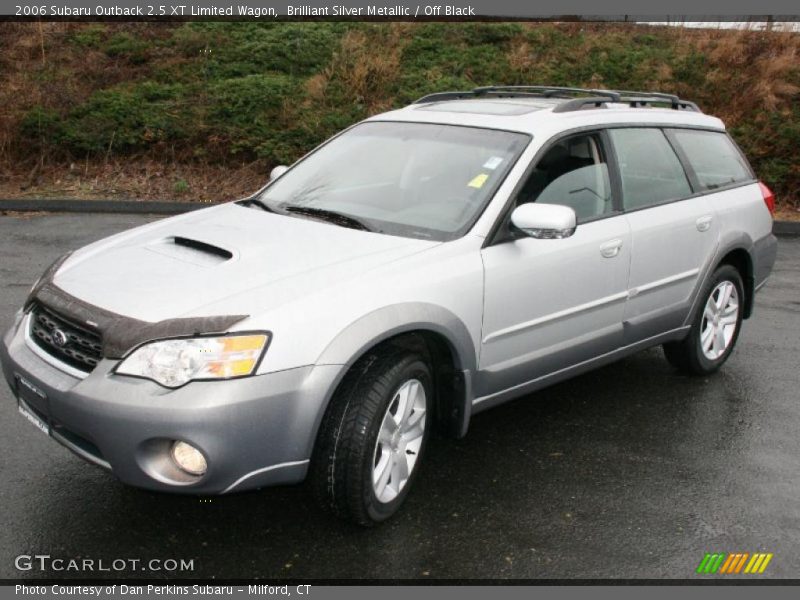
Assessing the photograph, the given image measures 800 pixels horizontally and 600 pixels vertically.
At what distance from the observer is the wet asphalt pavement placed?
3.49m

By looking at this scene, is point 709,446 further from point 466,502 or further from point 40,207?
point 40,207

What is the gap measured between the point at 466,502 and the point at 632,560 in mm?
786

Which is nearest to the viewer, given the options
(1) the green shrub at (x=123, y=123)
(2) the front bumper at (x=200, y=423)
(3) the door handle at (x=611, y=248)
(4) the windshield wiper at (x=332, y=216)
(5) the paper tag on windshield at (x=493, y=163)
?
(2) the front bumper at (x=200, y=423)

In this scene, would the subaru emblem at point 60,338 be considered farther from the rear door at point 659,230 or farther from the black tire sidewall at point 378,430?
the rear door at point 659,230

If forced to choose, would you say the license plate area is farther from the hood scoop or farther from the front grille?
the hood scoop

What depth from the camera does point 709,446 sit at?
15.4 feet

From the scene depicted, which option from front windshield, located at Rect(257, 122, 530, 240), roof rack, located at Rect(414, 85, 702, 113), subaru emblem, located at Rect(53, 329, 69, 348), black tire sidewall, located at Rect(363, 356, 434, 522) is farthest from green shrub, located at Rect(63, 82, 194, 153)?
black tire sidewall, located at Rect(363, 356, 434, 522)

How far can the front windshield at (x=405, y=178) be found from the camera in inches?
166

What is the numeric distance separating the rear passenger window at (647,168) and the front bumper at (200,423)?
8.00 ft

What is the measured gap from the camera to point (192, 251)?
12.8ft

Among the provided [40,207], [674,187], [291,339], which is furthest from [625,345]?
[40,207]

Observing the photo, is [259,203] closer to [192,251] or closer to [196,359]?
[192,251]

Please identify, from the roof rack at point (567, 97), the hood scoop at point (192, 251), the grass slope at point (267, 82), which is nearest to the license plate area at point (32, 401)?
the hood scoop at point (192, 251)

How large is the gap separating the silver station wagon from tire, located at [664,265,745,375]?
0.03m
